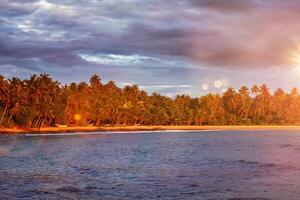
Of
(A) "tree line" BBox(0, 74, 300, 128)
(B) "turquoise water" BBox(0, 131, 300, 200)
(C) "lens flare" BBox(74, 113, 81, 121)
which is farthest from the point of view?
(C) "lens flare" BBox(74, 113, 81, 121)

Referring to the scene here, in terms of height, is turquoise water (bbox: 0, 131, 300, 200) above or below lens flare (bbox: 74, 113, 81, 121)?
below

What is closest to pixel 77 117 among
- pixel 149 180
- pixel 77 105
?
pixel 77 105

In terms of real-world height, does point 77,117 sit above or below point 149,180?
above

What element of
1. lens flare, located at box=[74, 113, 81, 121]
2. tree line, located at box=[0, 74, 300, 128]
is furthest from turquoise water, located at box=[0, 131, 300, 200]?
lens flare, located at box=[74, 113, 81, 121]

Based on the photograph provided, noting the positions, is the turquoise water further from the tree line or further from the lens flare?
the lens flare

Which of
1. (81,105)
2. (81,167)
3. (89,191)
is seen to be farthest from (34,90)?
(89,191)

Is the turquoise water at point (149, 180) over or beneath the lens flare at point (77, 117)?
beneath

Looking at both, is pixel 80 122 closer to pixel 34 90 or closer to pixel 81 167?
pixel 34 90

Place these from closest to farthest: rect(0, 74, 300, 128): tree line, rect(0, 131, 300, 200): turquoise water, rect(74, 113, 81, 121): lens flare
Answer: rect(0, 131, 300, 200): turquoise water → rect(0, 74, 300, 128): tree line → rect(74, 113, 81, 121): lens flare

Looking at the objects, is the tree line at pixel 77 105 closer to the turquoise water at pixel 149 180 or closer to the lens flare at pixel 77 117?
the lens flare at pixel 77 117

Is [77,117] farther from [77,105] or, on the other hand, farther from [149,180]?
[149,180]

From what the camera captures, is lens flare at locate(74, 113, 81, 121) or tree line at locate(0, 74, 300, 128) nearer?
tree line at locate(0, 74, 300, 128)

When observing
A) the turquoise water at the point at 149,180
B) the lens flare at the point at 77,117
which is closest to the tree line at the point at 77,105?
the lens flare at the point at 77,117

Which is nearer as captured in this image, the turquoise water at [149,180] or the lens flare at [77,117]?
the turquoise water at [149,180]
